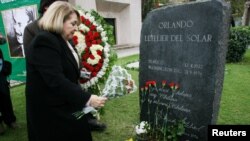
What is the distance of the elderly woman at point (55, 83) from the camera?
2230mm

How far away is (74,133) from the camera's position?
259 cm

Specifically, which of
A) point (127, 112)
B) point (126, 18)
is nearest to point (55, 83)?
point (127, 112)

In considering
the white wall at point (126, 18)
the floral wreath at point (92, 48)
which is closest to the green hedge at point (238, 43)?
the floral wreath at point (92, 48)

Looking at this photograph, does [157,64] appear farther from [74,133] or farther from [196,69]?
[74,133]

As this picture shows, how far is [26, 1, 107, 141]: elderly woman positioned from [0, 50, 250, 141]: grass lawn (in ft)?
5.28

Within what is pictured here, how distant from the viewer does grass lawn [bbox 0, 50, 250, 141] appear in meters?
4.23

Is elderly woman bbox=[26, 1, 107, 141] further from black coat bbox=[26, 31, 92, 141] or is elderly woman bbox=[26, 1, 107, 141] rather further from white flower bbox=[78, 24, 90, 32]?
white flower bbox=[78, 24, 90, 32]

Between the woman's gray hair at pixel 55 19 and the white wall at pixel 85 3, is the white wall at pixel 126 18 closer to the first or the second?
the white wall at pixel 85 3

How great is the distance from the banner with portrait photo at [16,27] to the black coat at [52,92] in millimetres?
2661

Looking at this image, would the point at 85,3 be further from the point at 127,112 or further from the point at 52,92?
the point at 52,92

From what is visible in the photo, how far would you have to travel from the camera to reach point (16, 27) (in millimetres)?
5199

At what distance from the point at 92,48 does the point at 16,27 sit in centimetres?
205

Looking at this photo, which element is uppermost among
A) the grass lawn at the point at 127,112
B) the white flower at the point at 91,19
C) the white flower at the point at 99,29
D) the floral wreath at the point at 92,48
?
the white flower at the point at 91,19

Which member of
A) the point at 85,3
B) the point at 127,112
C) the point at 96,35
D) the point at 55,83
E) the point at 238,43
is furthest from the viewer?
the point at 85,3
